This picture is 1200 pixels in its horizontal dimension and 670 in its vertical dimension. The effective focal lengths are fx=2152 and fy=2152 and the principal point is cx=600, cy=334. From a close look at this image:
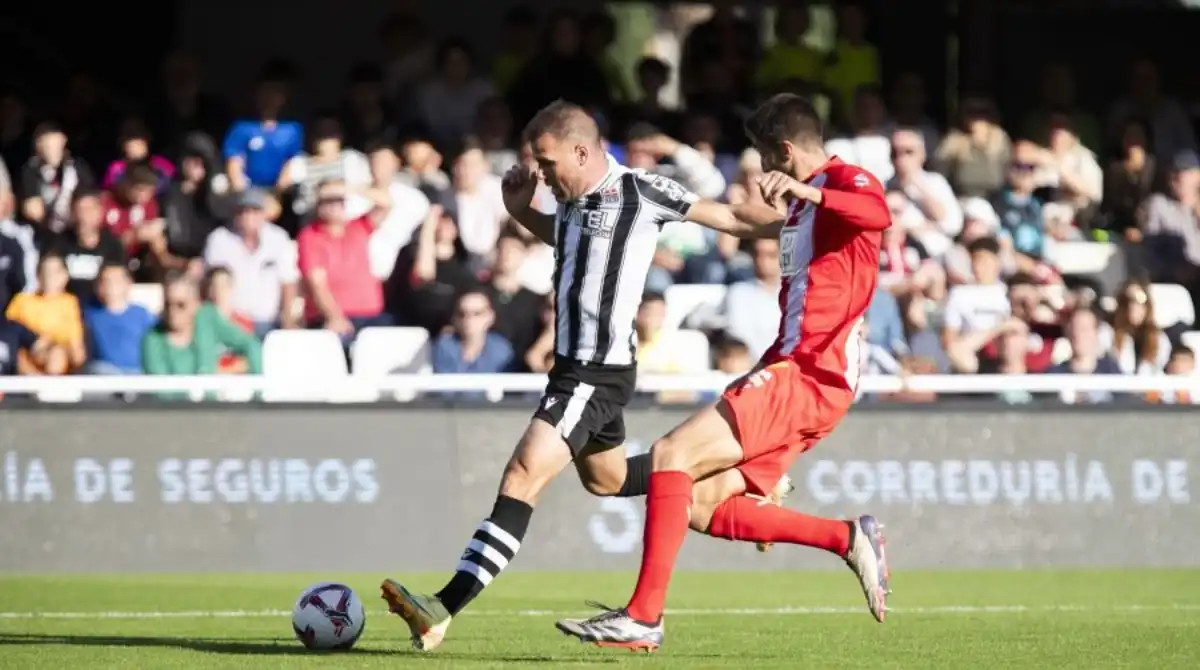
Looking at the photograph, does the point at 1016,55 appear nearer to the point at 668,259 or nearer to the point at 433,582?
the point at 668,259

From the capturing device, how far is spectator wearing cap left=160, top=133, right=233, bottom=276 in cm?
1617

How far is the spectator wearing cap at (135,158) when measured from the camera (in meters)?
16.5

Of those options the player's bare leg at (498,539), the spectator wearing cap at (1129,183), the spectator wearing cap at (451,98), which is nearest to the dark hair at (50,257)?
the spectator wearing cap at (451,98)

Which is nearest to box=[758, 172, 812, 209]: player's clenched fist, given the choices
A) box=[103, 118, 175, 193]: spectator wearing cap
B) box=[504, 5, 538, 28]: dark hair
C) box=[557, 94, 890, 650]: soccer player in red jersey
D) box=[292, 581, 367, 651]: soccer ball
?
box=[557, 94, 890, 650]: soccer player in red jersey

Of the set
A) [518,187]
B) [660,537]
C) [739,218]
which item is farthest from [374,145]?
[660,537]

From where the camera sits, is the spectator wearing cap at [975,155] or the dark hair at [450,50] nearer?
the dark hair at [450,50]

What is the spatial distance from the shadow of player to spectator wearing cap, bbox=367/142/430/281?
22.8 feet

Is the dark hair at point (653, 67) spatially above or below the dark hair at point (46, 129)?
above

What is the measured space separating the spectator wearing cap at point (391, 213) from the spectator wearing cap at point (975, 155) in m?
4.62

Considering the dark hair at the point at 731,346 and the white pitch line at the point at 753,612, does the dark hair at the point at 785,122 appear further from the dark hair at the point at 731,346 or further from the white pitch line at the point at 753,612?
the dark hair at the point at 731,346

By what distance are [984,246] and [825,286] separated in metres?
7.88

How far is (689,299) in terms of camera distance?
15766 mm

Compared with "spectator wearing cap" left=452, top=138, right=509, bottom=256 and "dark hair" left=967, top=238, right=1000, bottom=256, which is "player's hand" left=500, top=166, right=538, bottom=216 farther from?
"dark hair" left=967, top=238, right=1000, bottom=256

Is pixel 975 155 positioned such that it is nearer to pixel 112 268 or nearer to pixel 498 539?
pixel 112 268
